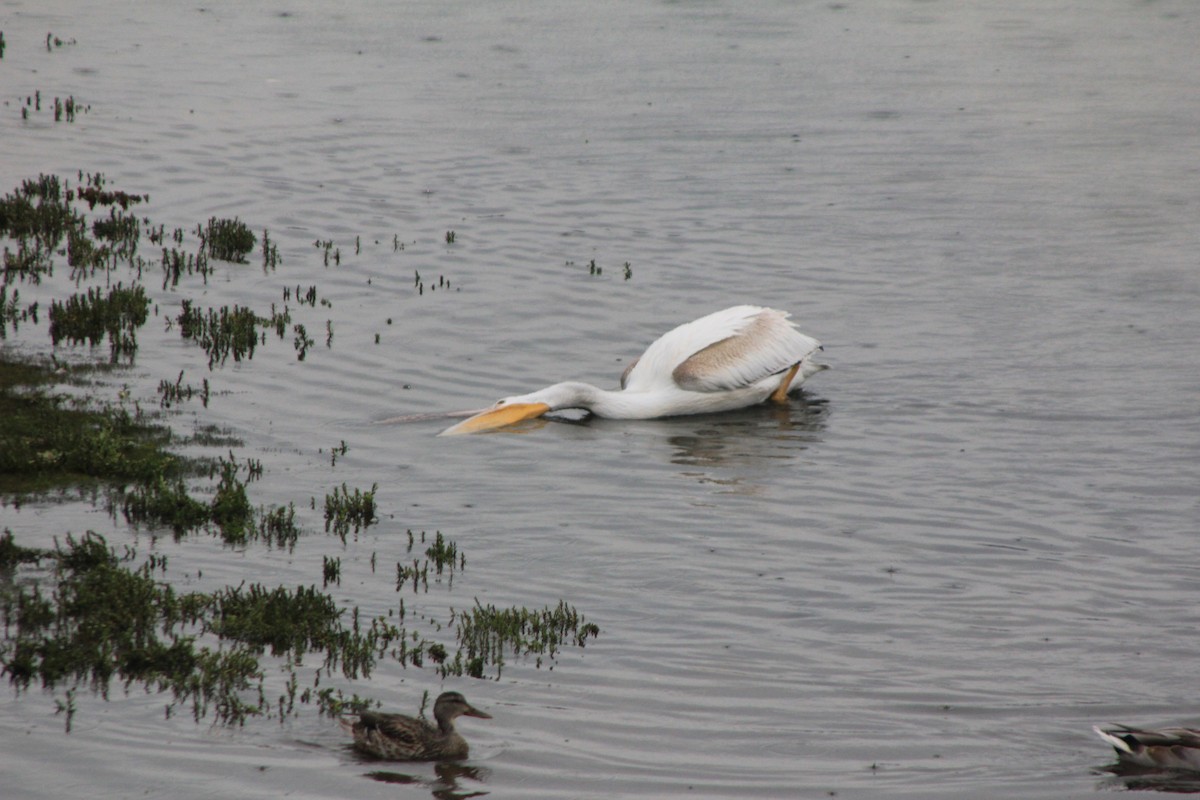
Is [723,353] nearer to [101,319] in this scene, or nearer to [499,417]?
[499,417]

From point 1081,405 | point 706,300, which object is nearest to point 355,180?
point 706,300

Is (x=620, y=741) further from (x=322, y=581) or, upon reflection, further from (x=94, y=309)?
(x=94, y=309)

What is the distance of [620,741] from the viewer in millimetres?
7727

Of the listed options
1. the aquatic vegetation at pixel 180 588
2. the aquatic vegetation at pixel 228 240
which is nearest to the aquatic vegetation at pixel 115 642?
the aquatic vegetation at pixel 180 588

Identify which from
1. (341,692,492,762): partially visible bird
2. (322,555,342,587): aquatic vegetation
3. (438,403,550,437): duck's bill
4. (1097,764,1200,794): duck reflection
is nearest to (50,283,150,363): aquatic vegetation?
(438,403,550,437): duck's bill

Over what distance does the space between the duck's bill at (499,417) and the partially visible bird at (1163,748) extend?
22.8 feet

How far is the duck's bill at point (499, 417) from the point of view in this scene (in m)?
13.3

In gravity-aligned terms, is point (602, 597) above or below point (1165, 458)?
below

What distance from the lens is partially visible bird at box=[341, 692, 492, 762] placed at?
7.25 m

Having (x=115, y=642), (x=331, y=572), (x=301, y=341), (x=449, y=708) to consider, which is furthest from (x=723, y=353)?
(x=449, y=708)

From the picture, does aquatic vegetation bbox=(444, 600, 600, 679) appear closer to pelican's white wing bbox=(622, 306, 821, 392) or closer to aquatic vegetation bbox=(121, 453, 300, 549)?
aquatic vegetation bbox=(121, 453, 300, 549)

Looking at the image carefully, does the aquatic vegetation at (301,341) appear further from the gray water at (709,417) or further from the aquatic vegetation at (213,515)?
the aquatic vegetation at (213,515)

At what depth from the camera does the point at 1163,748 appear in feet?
24.2

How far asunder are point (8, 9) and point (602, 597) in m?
29.7
